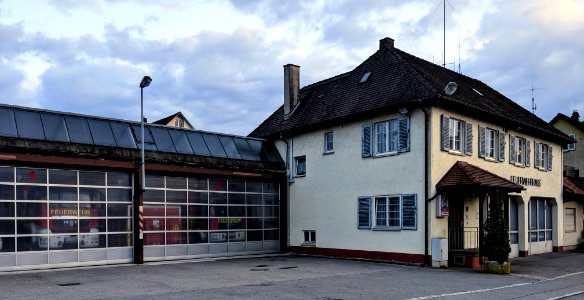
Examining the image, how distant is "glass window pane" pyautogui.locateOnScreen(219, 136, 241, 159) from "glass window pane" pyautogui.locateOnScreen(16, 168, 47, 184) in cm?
805

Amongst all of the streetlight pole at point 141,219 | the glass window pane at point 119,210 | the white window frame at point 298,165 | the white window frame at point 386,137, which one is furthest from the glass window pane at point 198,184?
the white window frame at point 386,137

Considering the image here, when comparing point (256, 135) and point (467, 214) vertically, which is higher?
point (256, 135)

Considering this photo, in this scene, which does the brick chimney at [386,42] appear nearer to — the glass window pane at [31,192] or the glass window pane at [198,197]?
the glass window pane at [198,197]

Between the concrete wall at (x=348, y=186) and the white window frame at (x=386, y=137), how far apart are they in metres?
0.23

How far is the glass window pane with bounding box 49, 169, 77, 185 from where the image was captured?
752 inches

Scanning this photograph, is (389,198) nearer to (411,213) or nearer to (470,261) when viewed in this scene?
(411,213)

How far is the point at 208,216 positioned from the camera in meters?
23.5

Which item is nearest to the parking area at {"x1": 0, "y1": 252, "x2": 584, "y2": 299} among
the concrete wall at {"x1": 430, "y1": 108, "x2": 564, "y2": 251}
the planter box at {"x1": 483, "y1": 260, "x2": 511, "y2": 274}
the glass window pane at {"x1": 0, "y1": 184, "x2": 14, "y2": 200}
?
the planter box at {"x1": 483, "y1": 260, "x2": 511, "y2": 274}

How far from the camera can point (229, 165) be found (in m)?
24.0

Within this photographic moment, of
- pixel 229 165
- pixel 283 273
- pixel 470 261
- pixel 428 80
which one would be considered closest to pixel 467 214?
pixel 470 261

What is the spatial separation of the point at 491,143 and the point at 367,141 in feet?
17.2

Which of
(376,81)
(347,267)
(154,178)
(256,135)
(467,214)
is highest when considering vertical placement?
(376,81)

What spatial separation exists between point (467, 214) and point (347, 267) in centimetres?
548

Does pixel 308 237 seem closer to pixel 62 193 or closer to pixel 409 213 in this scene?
pixel 409 213
